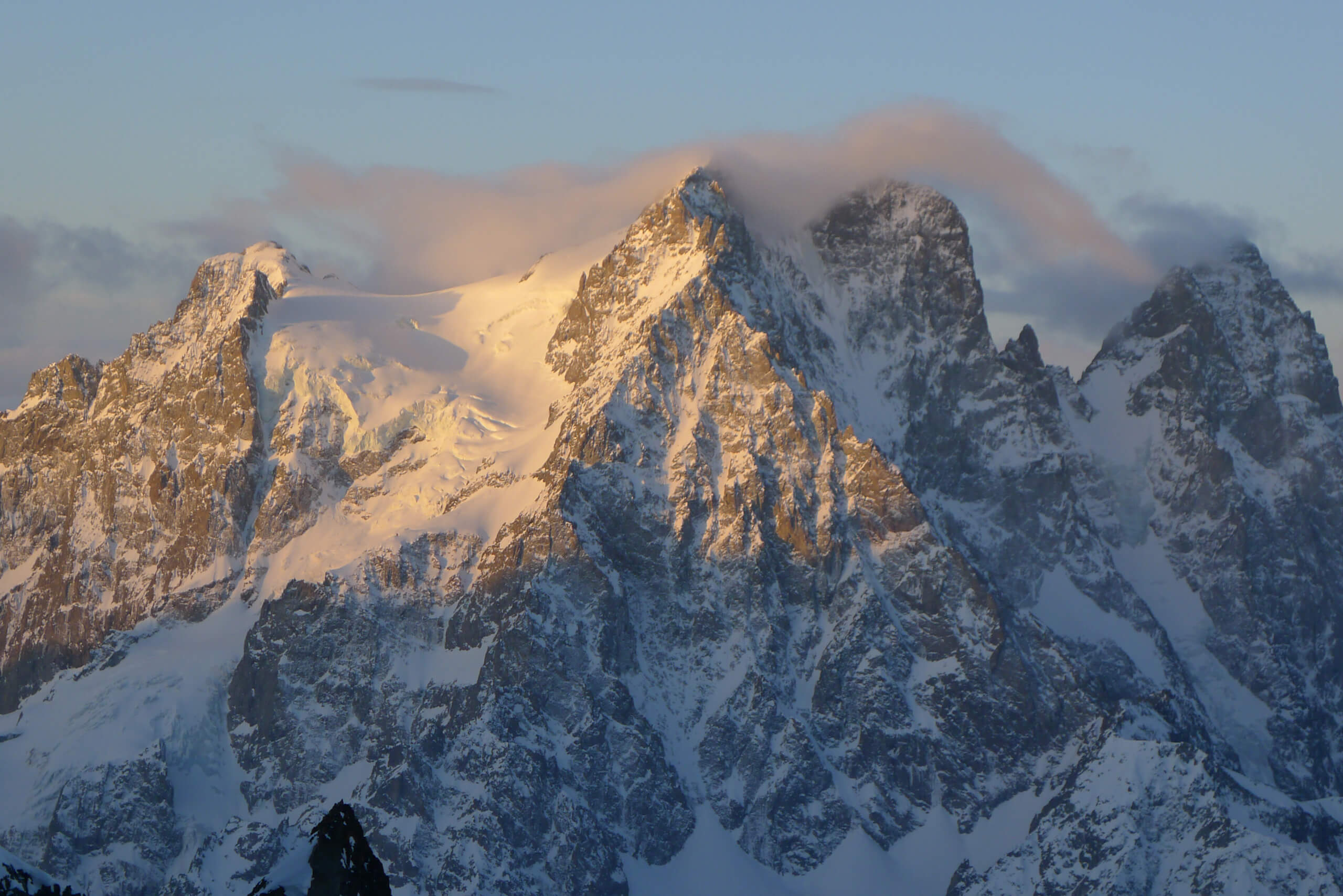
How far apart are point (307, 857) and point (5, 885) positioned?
623 cm

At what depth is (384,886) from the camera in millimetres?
47250

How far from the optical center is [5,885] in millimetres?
46500

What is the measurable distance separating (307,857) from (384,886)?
2008 millimetres

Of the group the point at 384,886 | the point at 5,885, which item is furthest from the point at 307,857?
the point at 5,885

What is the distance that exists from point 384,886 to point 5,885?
7.61 metres

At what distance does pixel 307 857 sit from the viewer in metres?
46.1

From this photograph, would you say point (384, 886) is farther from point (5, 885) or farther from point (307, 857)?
point (5, 885)
